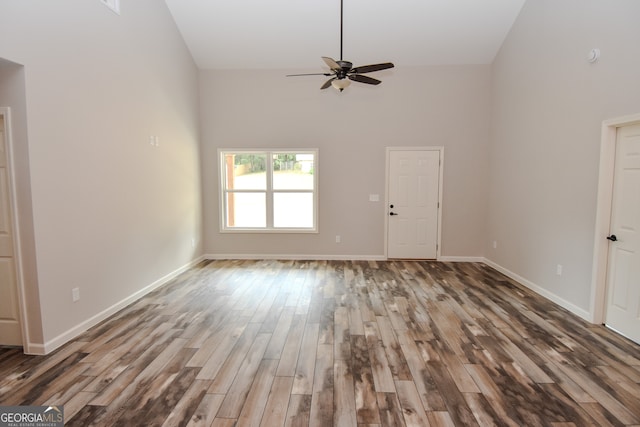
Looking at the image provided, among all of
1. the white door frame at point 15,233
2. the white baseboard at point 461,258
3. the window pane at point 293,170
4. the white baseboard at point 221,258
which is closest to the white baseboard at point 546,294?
the white baseboard at point 221,258

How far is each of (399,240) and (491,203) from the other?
5.80ft

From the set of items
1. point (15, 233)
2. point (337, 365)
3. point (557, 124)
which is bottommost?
point (337, 365)

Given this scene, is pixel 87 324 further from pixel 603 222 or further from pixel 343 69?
pixel 603 222

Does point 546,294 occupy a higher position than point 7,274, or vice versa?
point 7,274

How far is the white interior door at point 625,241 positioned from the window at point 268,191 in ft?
14.1

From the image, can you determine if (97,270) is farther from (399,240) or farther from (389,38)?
(389,38)

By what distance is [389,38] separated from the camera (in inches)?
217

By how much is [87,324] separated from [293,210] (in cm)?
378

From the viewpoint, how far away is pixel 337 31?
5.44 m

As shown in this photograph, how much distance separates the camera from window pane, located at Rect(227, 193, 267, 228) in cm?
645

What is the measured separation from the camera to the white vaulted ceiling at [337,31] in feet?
16.4

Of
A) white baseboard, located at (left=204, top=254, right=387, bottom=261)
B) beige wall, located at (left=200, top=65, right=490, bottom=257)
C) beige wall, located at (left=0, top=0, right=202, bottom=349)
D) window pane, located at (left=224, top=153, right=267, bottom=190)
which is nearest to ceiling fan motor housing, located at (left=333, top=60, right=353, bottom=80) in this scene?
beige wall, located at (left=200, top=65, right=490, bottom=257)

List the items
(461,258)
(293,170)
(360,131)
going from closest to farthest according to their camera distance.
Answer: (360,131)
(461,258)
(293,170)

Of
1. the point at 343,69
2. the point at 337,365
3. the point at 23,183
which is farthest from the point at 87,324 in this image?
the point at 343,69
